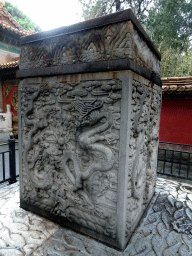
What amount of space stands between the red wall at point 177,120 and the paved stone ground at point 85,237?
3975mm

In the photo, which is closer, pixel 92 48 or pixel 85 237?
pixel 92 48

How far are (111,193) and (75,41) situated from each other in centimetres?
209

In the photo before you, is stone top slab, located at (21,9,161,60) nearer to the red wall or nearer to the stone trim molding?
the stone trim molding

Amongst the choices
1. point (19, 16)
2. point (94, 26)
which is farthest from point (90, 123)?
point (19, 16)

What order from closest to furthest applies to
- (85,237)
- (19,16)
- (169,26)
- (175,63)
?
(85,237)
(169,26)
(175,63)
(19,16)

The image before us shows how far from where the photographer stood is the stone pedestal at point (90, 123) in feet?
7.22

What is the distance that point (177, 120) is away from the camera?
7.07 m

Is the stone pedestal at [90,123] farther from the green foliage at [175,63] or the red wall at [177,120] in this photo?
the green foliage at [175,63]

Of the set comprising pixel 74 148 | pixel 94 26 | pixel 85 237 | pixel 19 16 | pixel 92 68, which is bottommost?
pixel 85 237

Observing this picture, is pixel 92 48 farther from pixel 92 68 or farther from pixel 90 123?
pixel 90 123

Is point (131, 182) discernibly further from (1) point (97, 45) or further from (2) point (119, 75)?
(1) point (97, 45)

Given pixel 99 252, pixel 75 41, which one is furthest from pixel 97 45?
pixel 99 252

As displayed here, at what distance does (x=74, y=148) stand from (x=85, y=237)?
129 cm

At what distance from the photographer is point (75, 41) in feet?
8.04
